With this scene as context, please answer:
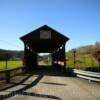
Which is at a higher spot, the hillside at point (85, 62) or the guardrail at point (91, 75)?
the hillside at point (85, 62)

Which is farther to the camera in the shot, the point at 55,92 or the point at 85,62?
the point at 85,62

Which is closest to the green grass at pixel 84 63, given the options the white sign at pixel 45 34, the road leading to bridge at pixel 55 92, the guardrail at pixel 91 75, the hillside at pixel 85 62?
the hillside at pixel 85 62

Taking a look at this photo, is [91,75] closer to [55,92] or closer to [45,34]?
[55,92]

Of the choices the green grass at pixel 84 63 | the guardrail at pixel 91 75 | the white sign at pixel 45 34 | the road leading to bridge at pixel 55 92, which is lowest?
the road leading to bridge at pixel 55 92

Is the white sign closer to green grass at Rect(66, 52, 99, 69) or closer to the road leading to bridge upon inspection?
green grass at Rect(66, 52, 99, 69)

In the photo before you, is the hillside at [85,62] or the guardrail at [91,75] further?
the hillside at [85,62]

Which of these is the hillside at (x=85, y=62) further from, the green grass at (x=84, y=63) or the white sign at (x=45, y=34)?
the white sign at (x=45, y=34)

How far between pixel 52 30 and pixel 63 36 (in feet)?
→ 4.32

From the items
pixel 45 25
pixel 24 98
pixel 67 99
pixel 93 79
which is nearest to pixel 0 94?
pixel 24 98

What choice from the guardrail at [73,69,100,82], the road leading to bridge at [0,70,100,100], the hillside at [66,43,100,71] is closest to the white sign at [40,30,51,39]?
the hillside at [66,43,100,71]

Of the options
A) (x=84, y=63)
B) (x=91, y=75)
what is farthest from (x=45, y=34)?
(x=84, y=63)

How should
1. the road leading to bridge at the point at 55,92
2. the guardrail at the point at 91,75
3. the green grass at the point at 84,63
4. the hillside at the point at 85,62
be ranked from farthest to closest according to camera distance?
1. the green grass at the point at 84,63
2. the hillside at the point at 85,62
3. the guardrail at the point at 91,75
4. the road leading to bridge at the point at 55,92

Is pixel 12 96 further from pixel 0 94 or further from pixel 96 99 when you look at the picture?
pixel 96 99

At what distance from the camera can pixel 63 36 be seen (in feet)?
89.8
